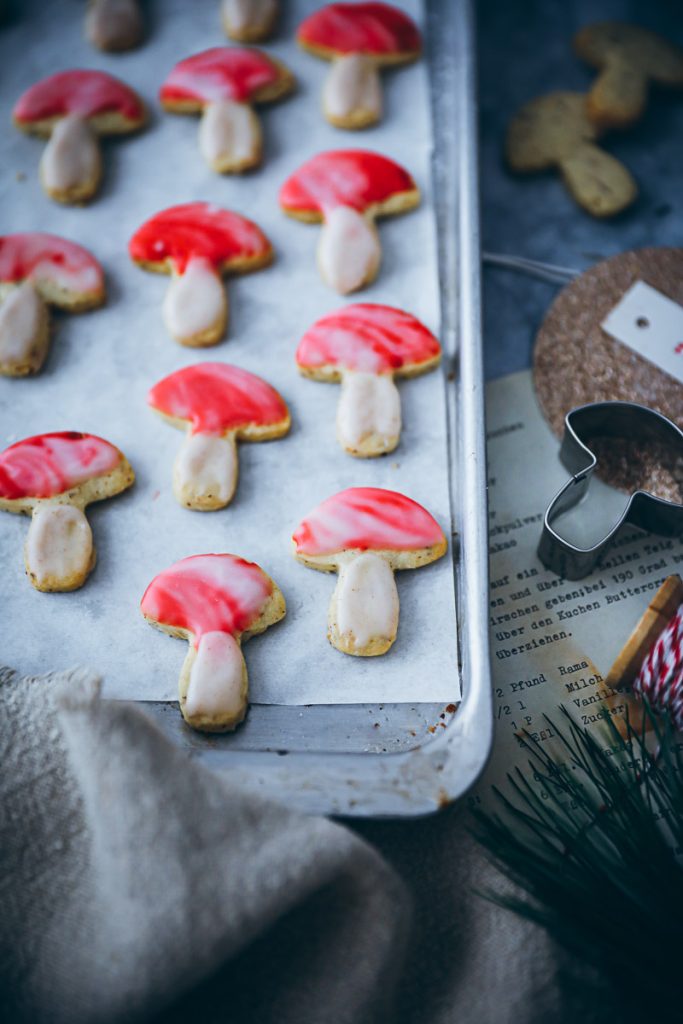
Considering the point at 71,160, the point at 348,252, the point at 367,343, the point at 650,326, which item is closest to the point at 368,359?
the point at 367,343

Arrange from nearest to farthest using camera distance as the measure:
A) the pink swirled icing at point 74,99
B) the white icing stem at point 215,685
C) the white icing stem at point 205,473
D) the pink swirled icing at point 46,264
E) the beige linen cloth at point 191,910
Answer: the beige linen cloth at point 191,910 → the white icing stem at point 215,685 → the white icing stem at point 205,473 → the pink swirled icing at point 46,264 → the pink swirled icing at point 74,99

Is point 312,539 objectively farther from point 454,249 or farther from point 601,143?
point 601,143

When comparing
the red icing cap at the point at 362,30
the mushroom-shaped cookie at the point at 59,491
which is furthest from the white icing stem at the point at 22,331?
the red icing cap at the point at 362,30

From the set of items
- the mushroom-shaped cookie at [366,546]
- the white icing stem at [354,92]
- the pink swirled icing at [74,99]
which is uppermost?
the white icing stem at [354,92]

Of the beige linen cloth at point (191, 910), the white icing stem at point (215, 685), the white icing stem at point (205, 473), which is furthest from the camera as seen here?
the white icing stem at point (205, 473)

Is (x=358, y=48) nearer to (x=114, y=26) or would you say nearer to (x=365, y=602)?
(x=114, y=26)

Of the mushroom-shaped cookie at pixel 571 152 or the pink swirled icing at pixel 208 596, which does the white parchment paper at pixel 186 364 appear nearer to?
the pink swirled icing at pixel 208 596

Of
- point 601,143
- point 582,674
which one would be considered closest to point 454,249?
point 601,143
